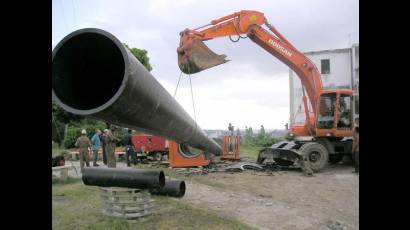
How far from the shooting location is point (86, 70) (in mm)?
→ 2576

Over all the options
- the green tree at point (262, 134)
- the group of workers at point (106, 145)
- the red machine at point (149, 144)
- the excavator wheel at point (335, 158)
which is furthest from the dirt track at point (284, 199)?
the green tree at point (262, 134)

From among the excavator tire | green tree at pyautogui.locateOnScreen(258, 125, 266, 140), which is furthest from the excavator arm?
green tree at pyautogui.locateOnScreen(258, 125, 266, 140)

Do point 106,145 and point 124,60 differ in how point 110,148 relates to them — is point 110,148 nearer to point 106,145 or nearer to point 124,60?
point 106,145

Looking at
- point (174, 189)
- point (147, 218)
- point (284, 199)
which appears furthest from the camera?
point (284, 199)

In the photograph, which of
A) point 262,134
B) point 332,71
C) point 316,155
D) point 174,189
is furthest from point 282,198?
point 262,134

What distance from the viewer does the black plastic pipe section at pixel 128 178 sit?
16.0 ft

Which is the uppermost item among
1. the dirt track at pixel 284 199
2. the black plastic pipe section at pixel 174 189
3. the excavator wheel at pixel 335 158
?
the black plastic pipe section at pixel 174 189

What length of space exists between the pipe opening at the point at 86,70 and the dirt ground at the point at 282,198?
13.6ft

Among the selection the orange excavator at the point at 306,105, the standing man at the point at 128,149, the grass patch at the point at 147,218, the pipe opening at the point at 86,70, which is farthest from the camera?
the standing man at the point at 128,149

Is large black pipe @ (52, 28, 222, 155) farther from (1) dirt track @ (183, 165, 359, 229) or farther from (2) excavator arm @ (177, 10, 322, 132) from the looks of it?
(2) excavator arm @ (177, 10, 322, 132)

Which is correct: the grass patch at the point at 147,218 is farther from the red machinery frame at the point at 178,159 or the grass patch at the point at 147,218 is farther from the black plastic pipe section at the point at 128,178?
the red machinery frame at the point at 178,159

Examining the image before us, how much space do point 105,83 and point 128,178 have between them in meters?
2.70
